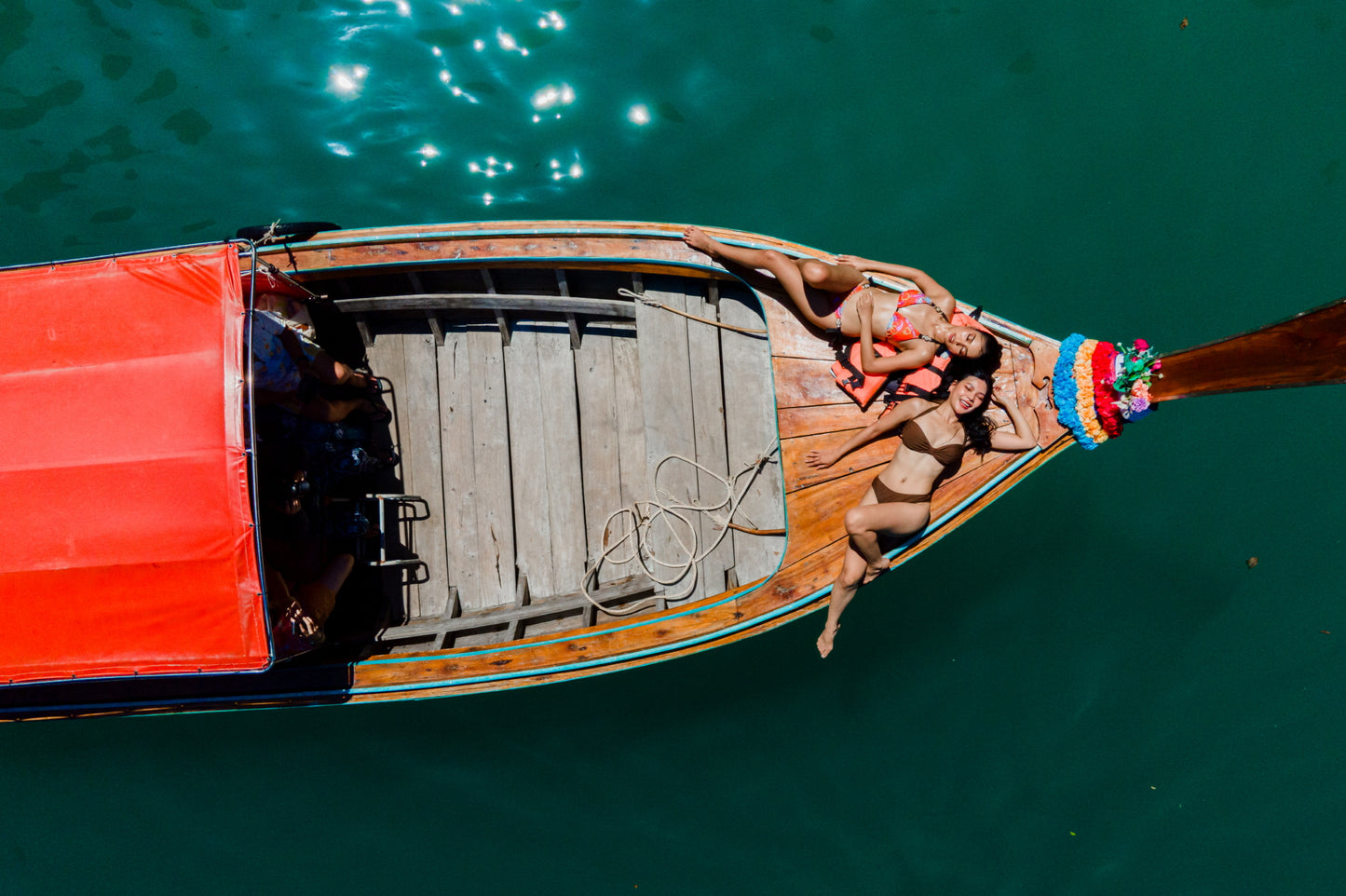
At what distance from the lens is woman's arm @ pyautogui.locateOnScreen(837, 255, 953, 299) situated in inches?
203

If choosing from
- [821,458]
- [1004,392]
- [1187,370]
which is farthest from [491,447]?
[1187,370]

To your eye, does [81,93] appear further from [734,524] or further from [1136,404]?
[1136,404]

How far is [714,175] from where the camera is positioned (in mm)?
6934

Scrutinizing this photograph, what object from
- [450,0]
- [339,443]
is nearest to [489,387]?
[339,443]

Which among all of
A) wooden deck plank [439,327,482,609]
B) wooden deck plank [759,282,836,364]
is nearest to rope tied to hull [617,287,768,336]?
wooden deck plank [759,282,836,364]

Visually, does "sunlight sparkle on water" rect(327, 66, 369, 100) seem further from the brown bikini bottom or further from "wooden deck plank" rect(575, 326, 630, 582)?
the brown bikini bottom

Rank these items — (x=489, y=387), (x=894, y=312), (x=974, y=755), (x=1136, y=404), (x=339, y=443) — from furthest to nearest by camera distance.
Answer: (x=974, y=755)
(x=489, y=387)
(x=339, y=443)
(x=894, y=312)
(x=1136, y=404)

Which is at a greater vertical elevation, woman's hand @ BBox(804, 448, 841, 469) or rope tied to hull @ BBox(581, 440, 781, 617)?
woman's hand @ BBox(804, 448, 841, 469)

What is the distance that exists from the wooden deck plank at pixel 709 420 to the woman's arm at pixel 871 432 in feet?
2.49

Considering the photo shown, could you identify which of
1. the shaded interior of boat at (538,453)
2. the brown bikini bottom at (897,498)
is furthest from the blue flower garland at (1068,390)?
the shaded interior of boat at (538,453)

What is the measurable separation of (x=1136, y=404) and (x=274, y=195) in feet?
22.6

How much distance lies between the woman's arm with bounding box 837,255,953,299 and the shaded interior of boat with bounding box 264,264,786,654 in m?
0.91

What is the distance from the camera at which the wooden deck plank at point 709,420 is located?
5.80 m

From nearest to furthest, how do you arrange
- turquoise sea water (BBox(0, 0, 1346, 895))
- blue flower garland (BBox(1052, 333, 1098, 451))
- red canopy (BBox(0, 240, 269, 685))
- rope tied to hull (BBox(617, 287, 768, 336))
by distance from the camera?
red canopy (BBox(0, 240, 269, 685)) → blue flower garland (BBox(1052, 333, 1098, 451)) → rope tied to hull (BBox(617, 287, 768, 336)) → turquoise sea water (BBox(0, 0, 1346, 895))
